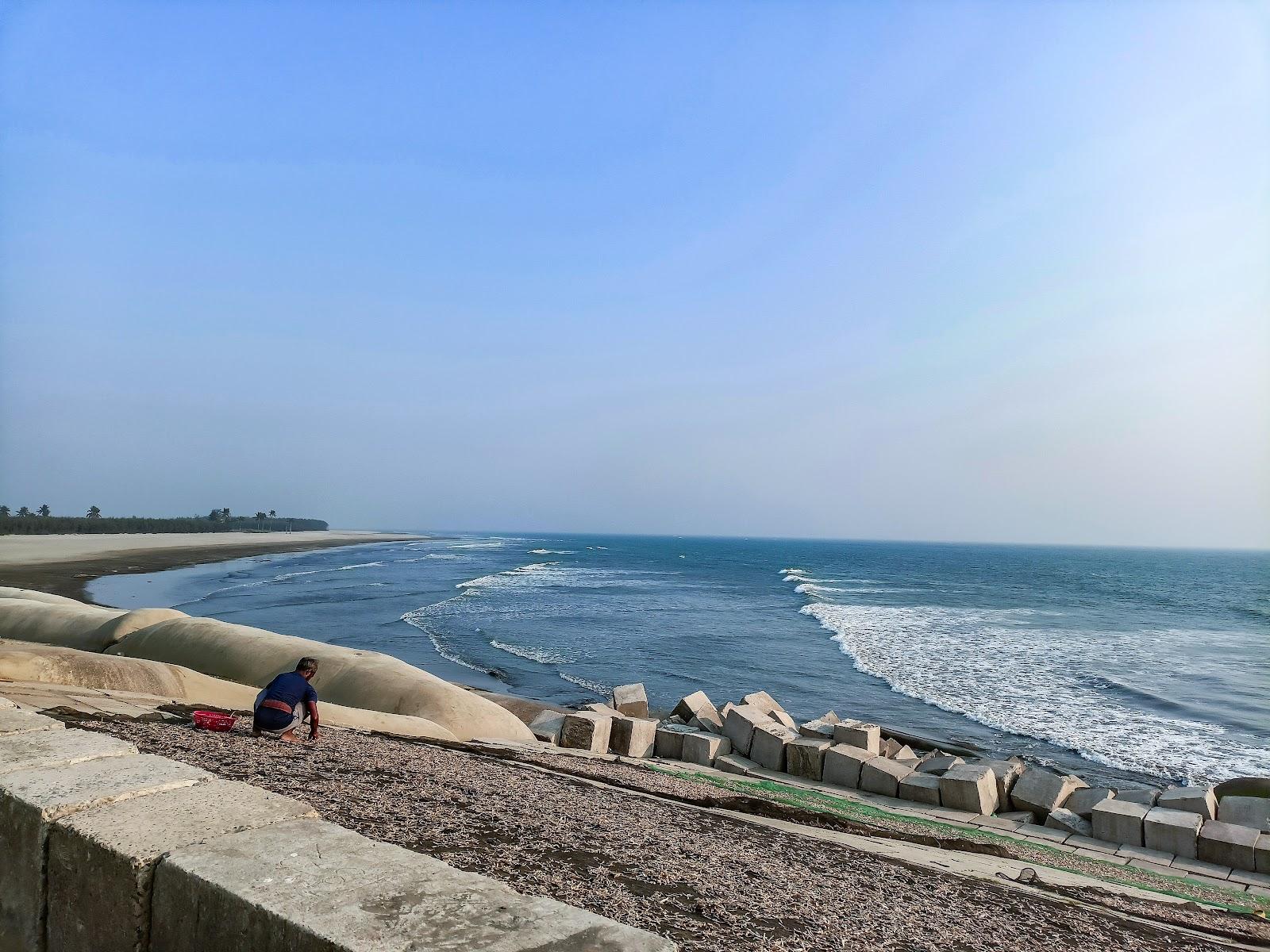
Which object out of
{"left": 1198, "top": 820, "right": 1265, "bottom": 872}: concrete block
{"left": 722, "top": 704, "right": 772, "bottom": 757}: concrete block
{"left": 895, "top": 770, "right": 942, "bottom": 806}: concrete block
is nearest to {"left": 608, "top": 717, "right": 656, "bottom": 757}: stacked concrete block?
{"left": 722, "top": 704, "right": 772, "bottom": 757}: concrete block

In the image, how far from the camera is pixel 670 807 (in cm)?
711

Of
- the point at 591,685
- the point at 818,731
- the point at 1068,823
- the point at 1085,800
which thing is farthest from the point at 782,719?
the point at 591,685

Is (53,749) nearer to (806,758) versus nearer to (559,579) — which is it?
(806,758)

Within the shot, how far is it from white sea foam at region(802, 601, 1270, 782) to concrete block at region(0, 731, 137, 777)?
706 inches

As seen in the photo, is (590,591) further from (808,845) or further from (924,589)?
(808,845)

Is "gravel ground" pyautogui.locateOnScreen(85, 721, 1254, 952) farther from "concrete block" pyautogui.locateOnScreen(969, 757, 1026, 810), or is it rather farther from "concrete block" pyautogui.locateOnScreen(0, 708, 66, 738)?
"concrete block" pyautogui.locateOnScreen(969, 757, 1026, 810)

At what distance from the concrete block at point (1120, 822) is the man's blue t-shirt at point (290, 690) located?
32.8 ft

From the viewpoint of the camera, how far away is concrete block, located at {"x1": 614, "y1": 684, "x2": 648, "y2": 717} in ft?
57.2

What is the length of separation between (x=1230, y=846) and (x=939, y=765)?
3.84 metres

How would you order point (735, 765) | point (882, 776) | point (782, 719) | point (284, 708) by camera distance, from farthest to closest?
point (782, 719)
point (735, 765)
point (882, 776)
point (284, 708)

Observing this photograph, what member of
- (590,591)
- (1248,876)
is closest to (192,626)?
(1248,876)

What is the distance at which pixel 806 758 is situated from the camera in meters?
13.2

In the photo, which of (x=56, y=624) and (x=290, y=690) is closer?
(x=290, y=690)

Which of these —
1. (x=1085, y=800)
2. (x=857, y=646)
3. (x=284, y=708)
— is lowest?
(x=857, y=646)
